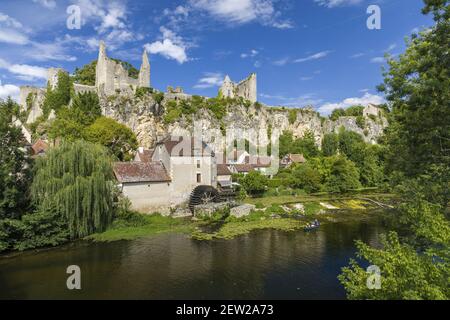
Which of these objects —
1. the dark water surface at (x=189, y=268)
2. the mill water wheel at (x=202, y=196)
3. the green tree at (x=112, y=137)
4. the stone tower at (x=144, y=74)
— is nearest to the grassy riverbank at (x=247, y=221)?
the dark water surface at (x=189, y=268)

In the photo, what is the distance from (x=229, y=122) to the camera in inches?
2215

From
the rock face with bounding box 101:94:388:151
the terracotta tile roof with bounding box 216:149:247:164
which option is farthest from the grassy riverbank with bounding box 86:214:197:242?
the terracotta tile roof with bounding box 216:149:247:164

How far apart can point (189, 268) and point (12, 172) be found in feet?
41.3

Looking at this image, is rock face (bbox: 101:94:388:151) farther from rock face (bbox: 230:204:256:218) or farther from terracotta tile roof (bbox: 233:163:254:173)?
rock face (bbox: 230:204:256:218)

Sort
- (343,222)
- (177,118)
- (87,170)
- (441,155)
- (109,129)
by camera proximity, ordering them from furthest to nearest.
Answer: (177,118), (109,129), (343,222), (87,170), (441,155)

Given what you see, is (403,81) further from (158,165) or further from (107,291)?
(158,165)

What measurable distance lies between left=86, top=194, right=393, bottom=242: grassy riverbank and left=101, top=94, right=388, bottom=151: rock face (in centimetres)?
2319

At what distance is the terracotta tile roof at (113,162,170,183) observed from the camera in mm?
25036

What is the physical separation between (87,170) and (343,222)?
21144mm

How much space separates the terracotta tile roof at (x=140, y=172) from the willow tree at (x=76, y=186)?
3.83 m

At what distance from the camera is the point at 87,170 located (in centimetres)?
2017

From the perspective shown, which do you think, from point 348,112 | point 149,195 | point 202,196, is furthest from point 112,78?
point 348,112
